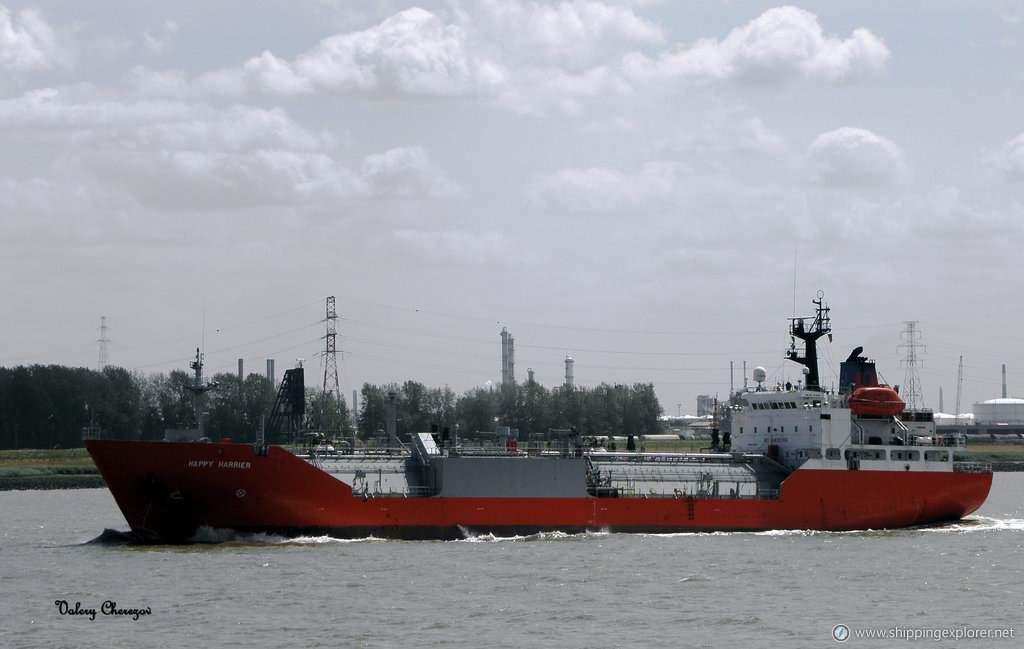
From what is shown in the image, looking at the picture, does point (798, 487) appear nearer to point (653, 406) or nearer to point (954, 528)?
point (954, 528)

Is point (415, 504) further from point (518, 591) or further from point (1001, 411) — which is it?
point (1001, 411)

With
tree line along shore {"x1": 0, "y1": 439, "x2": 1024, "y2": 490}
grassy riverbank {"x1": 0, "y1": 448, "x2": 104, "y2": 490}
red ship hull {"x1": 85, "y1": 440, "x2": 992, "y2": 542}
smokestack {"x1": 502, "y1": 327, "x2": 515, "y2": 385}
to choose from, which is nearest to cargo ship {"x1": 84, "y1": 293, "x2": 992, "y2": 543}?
red ship hull {"x1": 85, "y1": 440, "x2": 992, "y2": 542}

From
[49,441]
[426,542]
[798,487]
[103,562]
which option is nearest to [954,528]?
[798,487]

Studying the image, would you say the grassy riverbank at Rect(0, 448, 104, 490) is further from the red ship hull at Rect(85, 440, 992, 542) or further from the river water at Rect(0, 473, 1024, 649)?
the red ship hull at Rect(85, 440, 992, 542)

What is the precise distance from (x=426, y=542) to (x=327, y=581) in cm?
859

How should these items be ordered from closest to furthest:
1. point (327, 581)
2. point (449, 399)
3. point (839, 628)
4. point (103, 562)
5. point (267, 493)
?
point (839, 628)
point (327, 581)
point (103, 562)
point (267, 493)
point (449, 399)

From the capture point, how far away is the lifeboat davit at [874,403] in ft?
160

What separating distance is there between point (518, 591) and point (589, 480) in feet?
43.6

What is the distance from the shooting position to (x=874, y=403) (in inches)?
1916

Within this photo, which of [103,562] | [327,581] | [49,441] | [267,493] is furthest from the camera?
[49,441]

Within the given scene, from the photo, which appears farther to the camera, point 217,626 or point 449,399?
point 449,399

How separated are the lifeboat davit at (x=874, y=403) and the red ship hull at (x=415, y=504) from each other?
8.38ft

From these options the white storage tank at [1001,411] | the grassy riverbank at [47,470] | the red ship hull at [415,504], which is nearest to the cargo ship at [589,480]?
the red ship hull at [415,504]

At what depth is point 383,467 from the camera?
43.3m
